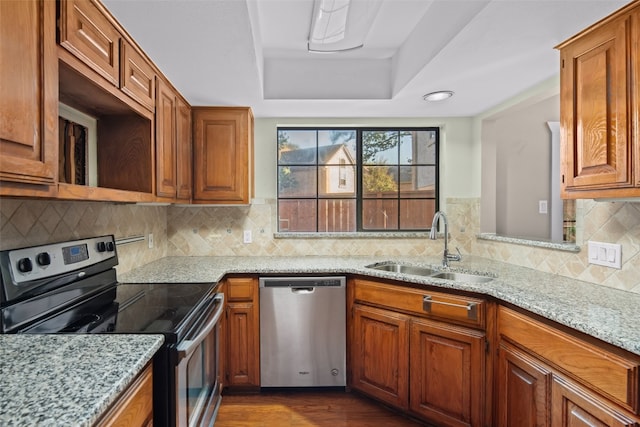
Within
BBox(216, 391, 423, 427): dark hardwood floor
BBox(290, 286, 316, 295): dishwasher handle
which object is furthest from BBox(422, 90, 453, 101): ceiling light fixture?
BBox(216, 391, 423, 427): dark hardwood floor

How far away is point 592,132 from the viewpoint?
1378mm

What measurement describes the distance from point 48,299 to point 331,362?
1.65m

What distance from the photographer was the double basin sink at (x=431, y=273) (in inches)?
79.9

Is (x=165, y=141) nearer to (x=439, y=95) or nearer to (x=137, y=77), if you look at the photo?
(x=137, y=77)

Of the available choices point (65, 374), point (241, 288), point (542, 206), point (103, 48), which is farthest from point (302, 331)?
point (542, 206)

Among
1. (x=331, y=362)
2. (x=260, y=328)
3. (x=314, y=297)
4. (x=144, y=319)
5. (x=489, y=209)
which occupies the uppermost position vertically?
(x=489, y=209)

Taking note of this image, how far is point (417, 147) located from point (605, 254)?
1634 millimetres

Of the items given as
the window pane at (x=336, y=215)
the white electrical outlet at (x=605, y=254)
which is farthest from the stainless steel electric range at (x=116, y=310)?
the white electrical outlet at (x=605, y=254)

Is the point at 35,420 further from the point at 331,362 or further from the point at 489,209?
the point at 489,209

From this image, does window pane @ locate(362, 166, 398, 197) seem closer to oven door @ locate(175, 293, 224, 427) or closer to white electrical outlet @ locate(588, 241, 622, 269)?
white electrical outlet @ locate(588, 241, 622, 269)

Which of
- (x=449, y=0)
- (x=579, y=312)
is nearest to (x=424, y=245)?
(x=579, y=312)

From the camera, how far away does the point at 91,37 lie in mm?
1173

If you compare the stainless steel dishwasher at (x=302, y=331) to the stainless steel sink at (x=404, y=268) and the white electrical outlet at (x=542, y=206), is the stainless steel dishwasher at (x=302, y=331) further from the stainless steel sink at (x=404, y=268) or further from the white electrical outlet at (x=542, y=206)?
the white electrical outlet at (x=542, y=206)

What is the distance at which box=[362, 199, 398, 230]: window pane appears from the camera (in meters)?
2.91
